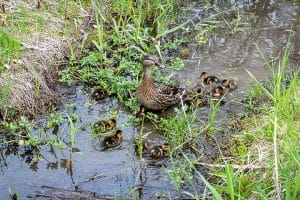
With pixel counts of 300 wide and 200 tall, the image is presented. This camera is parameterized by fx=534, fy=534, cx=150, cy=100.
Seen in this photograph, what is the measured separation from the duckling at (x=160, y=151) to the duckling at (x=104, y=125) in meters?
0.57

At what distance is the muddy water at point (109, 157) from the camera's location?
4750 mm

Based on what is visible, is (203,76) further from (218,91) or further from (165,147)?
(165,147)

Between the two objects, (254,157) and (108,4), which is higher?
(108,4)

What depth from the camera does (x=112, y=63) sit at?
261 inches

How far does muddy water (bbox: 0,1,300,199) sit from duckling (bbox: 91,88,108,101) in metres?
0.07

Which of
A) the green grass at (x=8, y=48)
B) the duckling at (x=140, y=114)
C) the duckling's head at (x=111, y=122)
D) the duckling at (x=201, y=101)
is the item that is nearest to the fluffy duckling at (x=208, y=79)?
the duckling at (x=201, y=101)

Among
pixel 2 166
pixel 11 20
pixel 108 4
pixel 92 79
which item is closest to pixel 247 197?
pixel 2 166

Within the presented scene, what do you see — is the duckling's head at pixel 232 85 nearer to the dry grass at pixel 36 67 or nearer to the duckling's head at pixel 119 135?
the duckling's head at pixel 119 135

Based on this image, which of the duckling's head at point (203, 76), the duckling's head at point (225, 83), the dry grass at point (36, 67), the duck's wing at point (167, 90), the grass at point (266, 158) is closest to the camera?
the grass at point (266, 158)

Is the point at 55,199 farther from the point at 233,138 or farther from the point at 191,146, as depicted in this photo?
the point at 233,138

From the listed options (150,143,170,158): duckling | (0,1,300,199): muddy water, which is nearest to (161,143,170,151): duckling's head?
(150,143,170,158): duckling

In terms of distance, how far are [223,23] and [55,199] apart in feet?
13.2

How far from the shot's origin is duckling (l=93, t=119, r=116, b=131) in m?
5.46

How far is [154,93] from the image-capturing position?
5715mm
